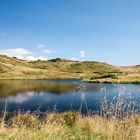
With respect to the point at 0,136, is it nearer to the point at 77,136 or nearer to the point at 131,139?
the point at 77,136

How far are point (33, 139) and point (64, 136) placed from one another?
→ 1436mm

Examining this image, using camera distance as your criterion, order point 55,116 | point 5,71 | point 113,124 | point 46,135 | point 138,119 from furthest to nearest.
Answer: point 5,71 < point 55,116 < point 138,119 < point 113,124 < point 46,135

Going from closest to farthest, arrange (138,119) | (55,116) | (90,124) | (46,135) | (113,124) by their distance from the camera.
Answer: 1. (46,135)
2. (113,124)
3. (90,124)
4. (138,119)
5. (55,116)

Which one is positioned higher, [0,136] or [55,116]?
[0,136]

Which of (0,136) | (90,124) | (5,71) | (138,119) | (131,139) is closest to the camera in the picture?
(0,136)

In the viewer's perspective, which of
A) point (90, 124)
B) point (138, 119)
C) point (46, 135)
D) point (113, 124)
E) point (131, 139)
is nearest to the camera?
point (46, 135)

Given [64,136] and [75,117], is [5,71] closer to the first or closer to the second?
[75,117]

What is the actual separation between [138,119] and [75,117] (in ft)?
16.7

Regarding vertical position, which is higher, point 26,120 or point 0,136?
point 0,136

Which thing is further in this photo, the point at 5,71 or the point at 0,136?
the point at 5,71

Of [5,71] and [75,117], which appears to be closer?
[75,117]

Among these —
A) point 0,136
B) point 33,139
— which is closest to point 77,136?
point 33,139

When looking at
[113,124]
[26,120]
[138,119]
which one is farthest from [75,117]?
[113,124]

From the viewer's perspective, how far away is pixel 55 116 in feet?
68.0
